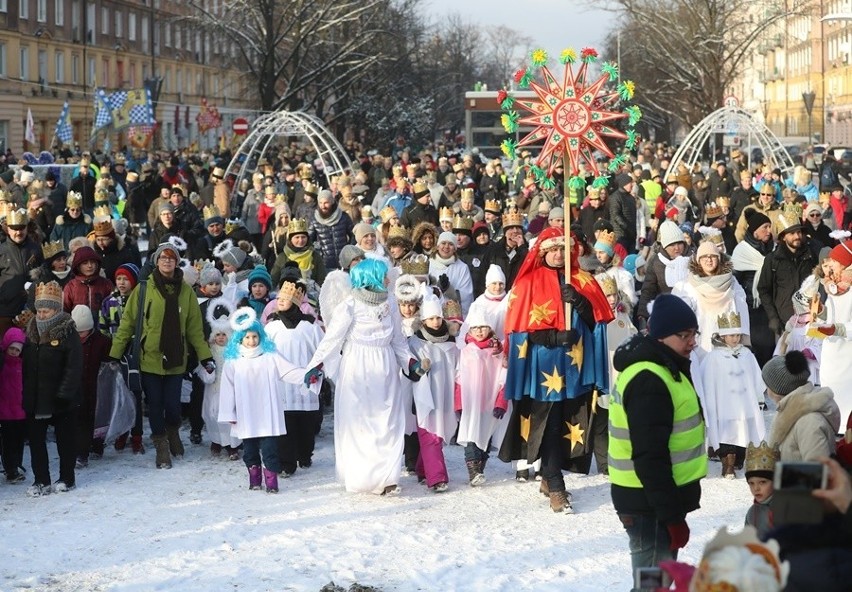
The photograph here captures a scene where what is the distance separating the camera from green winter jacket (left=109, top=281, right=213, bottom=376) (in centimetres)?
1093

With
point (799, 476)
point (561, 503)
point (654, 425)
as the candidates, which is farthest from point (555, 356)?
point (799, 476)

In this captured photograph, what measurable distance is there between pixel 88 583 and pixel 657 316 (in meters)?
3.68

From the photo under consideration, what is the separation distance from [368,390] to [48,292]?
2.33 metres

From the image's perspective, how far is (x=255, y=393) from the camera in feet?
33.3

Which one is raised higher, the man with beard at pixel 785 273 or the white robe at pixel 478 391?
the man with beard at pixel 785 273

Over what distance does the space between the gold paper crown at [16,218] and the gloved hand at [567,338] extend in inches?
228

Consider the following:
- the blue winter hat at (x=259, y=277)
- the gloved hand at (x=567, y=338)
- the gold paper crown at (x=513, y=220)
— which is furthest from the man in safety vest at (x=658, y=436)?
the gold paper crown at (x=513, y=220)

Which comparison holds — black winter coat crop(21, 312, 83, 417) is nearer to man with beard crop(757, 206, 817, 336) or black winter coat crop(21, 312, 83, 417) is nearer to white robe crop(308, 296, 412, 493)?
white robe crop(308, 296, 412, 493)

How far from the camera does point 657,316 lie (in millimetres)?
5973

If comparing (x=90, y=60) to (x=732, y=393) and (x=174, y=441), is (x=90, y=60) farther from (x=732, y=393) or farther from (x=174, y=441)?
(x=732, y=393)

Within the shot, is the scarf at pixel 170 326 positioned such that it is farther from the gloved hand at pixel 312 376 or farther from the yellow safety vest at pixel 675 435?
the yellow safety vest at pixel 675 435

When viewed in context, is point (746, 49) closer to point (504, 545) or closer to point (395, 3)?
point (395, 3)

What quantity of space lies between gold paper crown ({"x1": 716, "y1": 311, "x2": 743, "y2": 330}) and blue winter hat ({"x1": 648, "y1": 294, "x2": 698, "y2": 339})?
432 cm

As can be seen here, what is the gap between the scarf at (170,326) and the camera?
431 inches
